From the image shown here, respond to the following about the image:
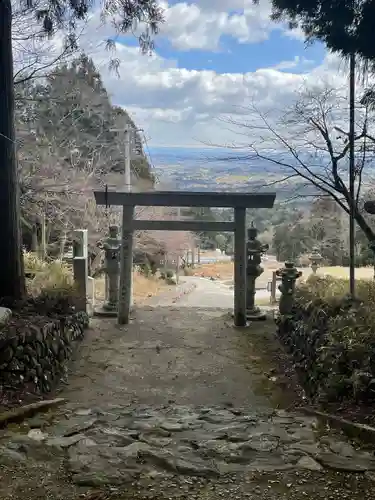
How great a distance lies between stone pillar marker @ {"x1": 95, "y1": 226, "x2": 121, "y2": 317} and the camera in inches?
301

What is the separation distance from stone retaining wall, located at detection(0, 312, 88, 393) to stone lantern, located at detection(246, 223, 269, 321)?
10.0ft

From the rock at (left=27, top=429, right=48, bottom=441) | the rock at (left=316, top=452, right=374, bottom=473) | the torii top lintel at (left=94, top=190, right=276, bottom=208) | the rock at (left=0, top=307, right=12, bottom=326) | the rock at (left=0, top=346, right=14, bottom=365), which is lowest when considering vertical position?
the rock at (left=27, top=429, right=48, bottom=441)

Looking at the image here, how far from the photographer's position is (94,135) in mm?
11344

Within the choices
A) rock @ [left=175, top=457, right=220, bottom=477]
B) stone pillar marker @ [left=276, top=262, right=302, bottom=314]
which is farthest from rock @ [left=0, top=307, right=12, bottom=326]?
stone pillar marker @ [left=276, top=262, right=302, bottom=314]

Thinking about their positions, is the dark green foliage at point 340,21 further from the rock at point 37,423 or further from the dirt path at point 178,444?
the rock at point 37,423

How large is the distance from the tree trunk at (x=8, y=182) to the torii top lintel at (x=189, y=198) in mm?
1591

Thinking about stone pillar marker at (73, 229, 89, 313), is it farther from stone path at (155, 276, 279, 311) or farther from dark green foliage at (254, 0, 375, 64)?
dark green foliage at (254, 0, 375, 64)

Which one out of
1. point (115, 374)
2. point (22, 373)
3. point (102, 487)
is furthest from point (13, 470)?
point (115, 374)

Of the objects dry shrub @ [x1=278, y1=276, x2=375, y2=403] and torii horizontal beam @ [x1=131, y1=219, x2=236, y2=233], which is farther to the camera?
torii horizontal beam @ [x1=131, y1=219, x2=236, y2=233]

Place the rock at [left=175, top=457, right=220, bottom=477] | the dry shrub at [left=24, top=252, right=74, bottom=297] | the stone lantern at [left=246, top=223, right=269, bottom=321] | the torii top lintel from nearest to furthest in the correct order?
the rock at [left=175, top=457, right=220, bottom=477]
the dry shrub at [left=24, top=252, right=74, bottom=297]
the torii top lintel
the stone lantern at [left=246, top=223, right=269, bottom=321]

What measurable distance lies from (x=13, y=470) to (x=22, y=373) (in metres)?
1.77

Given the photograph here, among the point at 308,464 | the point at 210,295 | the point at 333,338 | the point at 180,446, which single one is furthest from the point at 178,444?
the point at 210,295

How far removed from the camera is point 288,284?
23.2 ft

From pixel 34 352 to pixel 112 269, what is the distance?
11.1ft
